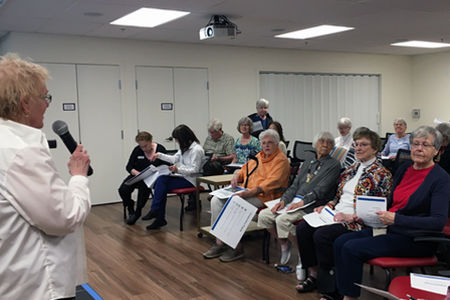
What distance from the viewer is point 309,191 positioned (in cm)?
363

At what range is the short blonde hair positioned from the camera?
4.57 ft

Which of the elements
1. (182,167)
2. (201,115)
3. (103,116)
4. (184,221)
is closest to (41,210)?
(182,167)

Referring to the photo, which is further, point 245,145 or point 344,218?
point 245,145

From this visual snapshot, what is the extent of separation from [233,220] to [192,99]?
3.91m

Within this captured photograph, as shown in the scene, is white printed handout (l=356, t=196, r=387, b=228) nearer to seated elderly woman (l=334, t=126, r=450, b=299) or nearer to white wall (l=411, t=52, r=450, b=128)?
seated elderly woman (l=334, t=126, r=450, b=299)

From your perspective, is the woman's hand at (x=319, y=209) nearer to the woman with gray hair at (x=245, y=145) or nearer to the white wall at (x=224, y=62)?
the woman with gray hair at (x=245, y=145)

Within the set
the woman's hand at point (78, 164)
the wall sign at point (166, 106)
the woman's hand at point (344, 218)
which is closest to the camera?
the woman's hand at point (78, 164)

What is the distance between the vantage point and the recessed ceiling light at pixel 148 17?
5172mm

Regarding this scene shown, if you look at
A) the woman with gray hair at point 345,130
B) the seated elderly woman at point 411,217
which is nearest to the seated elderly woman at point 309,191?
the seated elderly woman at point 411,217

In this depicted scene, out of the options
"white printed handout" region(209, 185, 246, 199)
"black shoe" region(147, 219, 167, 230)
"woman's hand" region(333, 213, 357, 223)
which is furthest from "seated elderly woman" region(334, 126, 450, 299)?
"black shoe" region(147, 219, 167, 230)

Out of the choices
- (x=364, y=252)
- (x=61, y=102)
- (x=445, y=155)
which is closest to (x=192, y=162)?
(x=61, y=102)

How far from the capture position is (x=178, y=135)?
5344mm

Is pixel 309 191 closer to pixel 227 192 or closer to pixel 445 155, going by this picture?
pixel 227 192

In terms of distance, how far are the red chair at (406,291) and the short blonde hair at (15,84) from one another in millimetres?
1765
